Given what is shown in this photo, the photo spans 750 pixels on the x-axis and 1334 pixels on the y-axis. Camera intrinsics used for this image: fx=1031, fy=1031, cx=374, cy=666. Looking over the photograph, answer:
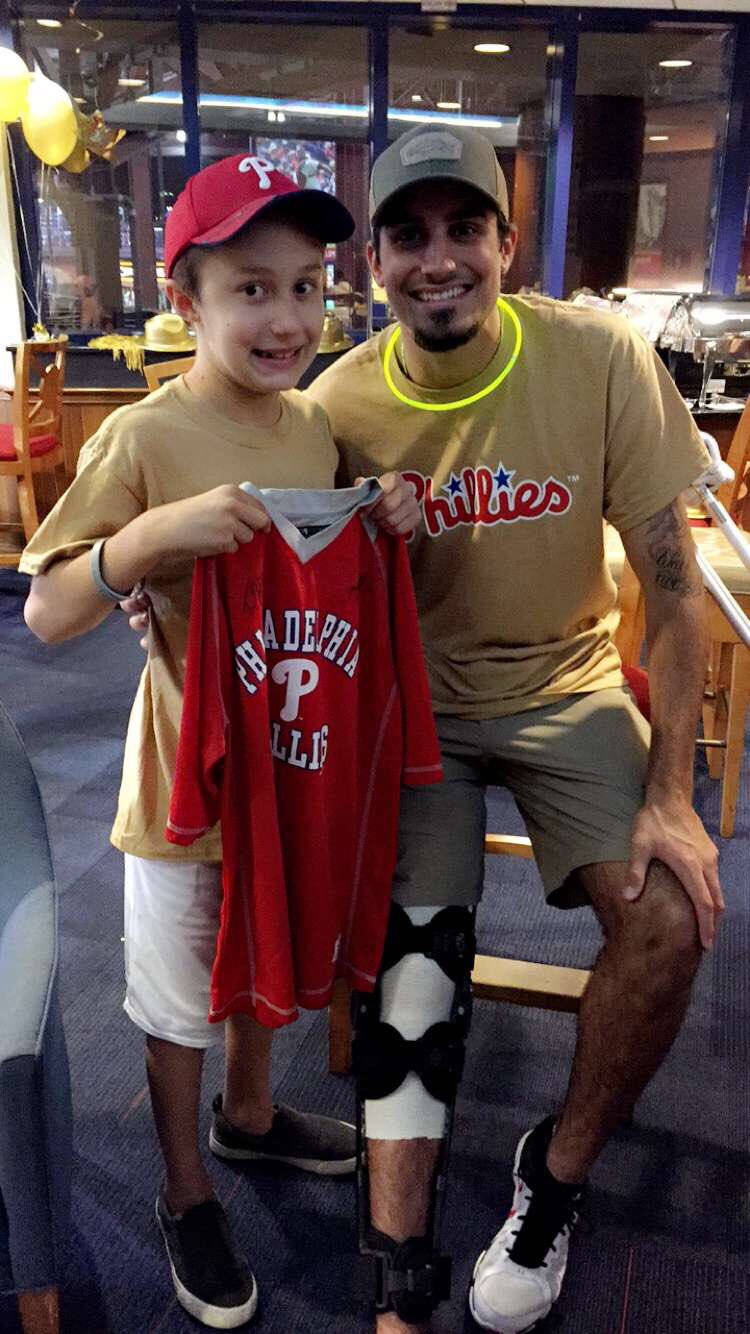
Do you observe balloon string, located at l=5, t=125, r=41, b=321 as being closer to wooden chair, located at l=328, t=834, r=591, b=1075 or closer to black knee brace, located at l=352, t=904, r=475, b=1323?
wooden chair, located at l=328, t=834, r=591, b=1075

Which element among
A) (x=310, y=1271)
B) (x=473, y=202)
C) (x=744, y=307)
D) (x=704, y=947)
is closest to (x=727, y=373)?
(x=744, y=307)

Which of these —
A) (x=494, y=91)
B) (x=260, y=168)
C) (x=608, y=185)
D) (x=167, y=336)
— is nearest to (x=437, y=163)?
(x=260, y=168)

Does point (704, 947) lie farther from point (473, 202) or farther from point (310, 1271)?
point (473, 202)

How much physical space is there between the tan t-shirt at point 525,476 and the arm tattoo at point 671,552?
1.0 inches

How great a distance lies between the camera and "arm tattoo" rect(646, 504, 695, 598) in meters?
1.42

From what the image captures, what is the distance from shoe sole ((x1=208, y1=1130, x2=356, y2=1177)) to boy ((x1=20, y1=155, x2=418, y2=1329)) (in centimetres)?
21

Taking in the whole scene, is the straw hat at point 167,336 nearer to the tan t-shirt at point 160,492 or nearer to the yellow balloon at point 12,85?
the yellow balloon at point 12,85

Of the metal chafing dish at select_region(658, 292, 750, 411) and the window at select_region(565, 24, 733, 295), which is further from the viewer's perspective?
the window at select_region(565, 24, 733, 295)

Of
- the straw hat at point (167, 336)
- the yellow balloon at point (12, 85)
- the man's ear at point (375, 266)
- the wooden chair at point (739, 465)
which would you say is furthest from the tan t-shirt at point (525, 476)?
the straw hat at point (167, 336)

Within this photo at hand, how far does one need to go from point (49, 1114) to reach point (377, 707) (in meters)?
0.56

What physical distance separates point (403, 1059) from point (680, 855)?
415mm

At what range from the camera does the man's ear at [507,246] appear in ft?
4.71

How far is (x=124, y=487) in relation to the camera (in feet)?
3.61

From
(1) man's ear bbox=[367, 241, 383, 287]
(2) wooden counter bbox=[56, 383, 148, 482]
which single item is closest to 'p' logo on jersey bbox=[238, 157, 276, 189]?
(1) man's ear bbox=[367, 241, 383, 287]
